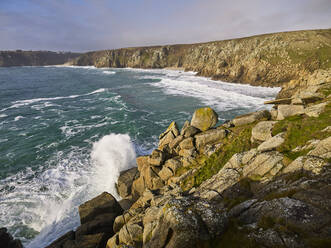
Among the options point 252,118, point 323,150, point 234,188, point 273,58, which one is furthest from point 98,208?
point 273,58

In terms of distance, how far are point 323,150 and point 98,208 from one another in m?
17.1

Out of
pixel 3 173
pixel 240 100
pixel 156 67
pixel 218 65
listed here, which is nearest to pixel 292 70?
pixel 218 65

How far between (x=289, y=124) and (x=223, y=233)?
10.8m

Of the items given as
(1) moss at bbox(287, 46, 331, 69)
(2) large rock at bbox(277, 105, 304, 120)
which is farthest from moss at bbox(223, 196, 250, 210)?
(1) moss at bbox(287, 46, 331, 69)

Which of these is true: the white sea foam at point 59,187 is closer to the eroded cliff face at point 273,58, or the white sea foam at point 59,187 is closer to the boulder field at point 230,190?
the boulder field at point 230,190

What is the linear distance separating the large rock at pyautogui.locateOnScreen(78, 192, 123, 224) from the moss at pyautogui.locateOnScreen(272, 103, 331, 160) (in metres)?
14.5

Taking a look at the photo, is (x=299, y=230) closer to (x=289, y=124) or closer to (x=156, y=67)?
(x=289, y=124)

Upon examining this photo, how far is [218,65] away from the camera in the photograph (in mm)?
97062

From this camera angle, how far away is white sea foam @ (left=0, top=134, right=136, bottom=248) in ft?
56.5

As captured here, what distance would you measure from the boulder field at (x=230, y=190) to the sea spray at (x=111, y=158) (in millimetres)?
2385

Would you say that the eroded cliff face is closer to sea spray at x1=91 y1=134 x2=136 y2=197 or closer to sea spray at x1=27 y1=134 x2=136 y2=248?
sea spray at x1=91 y1=134 x2=136 y2=197

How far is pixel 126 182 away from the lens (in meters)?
20.7

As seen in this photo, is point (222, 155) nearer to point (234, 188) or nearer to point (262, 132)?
point (262, 132)

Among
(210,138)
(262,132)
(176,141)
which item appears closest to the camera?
(262,132)
